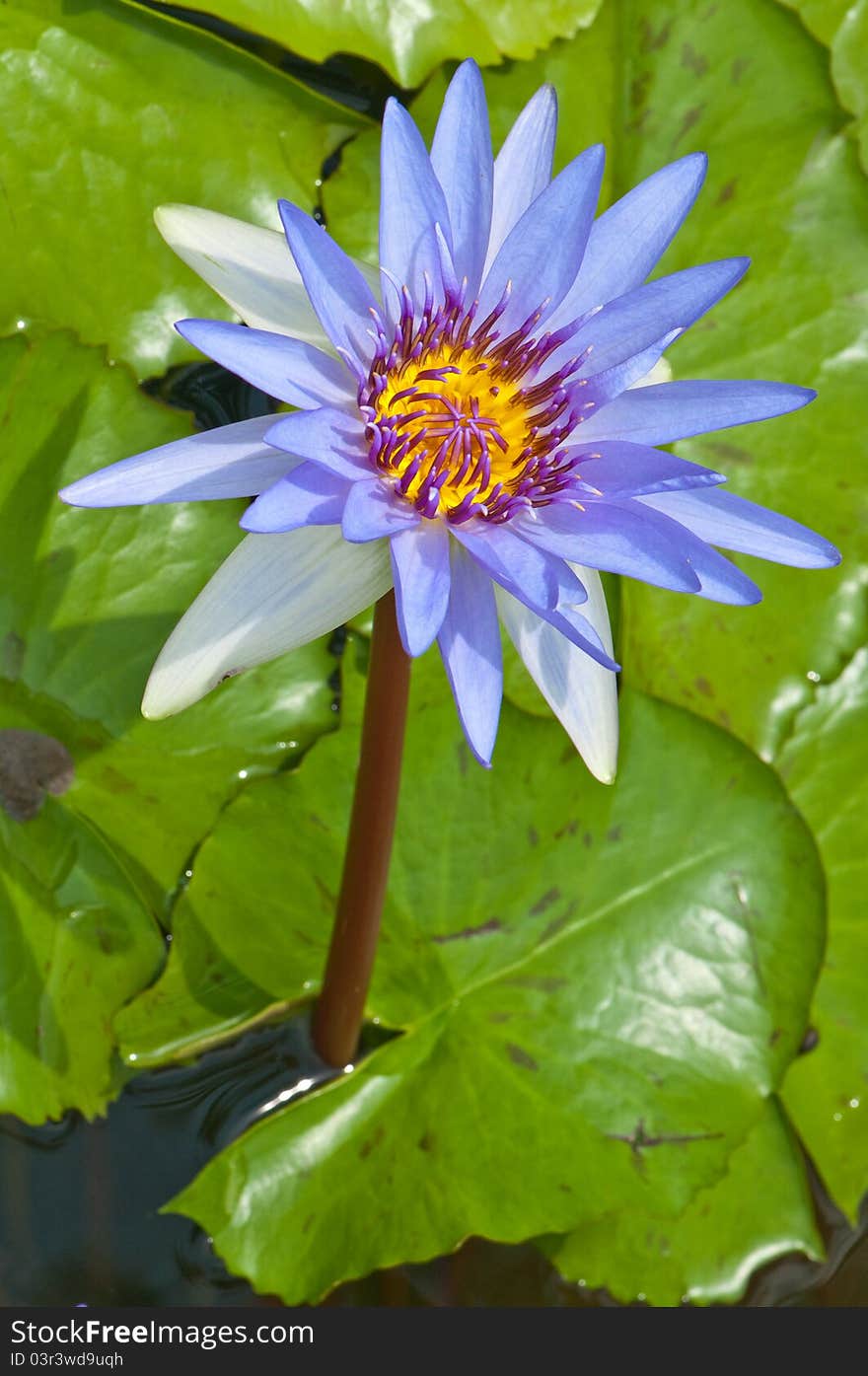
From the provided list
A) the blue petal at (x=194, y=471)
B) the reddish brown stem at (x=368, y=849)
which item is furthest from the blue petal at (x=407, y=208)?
the reddish brown stem at (x=368, y=849)

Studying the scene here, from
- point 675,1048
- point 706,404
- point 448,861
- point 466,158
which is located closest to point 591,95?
point 466,158

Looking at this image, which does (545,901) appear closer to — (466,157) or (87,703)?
(87,703)

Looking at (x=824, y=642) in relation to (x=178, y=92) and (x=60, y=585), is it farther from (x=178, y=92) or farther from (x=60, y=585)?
(x=178, y=92)

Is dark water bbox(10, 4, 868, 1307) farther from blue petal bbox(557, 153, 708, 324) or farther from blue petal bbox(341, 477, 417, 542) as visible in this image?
blue petal bbox(557, 153, 708, 324)

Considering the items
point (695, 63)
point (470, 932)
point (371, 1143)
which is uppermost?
point (695, 63)

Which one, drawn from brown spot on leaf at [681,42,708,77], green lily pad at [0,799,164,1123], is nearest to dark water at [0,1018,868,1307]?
green lily pad at [0,799,164,1123]

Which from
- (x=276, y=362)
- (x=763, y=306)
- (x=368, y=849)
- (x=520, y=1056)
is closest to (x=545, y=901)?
(x=520, y=1056)
